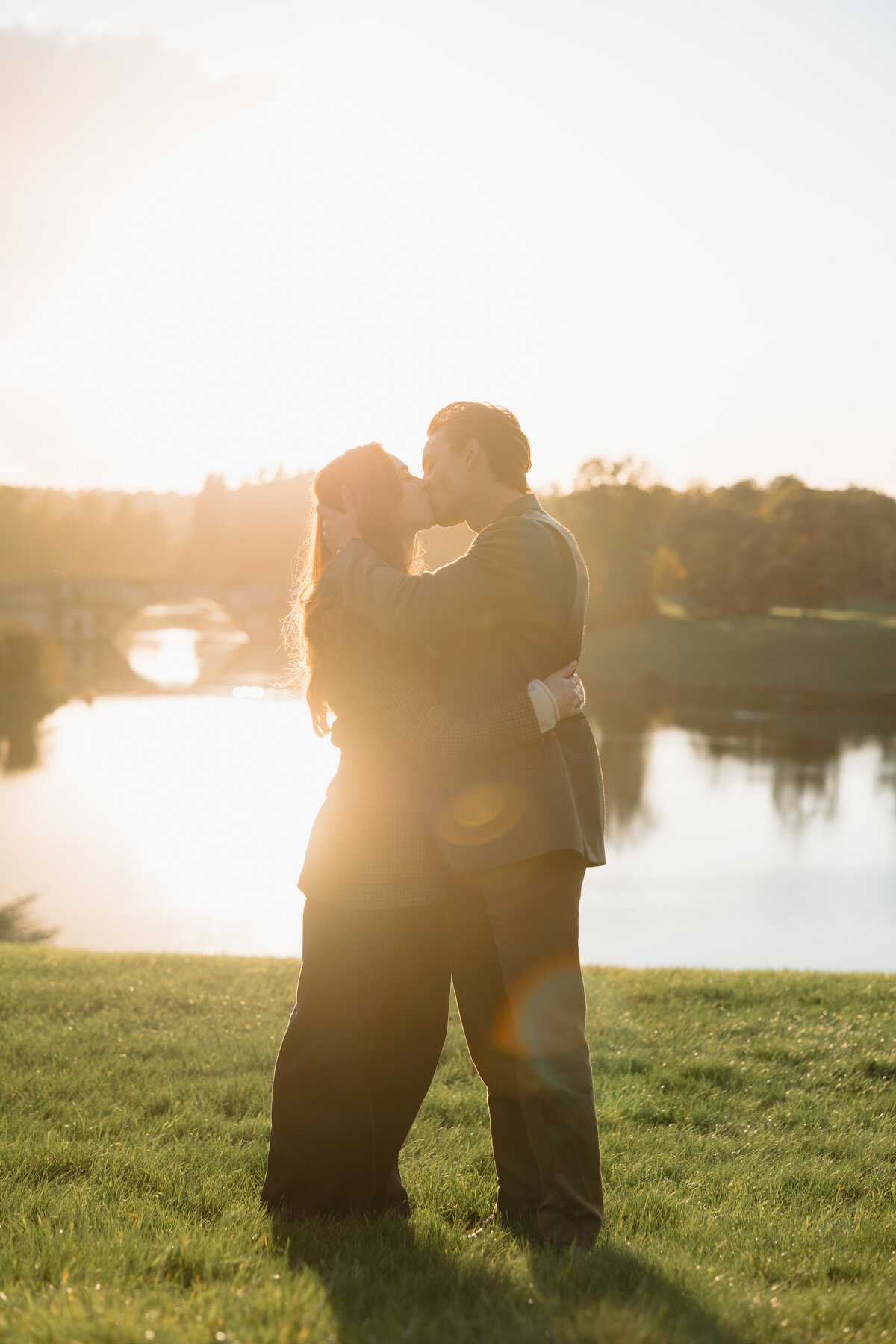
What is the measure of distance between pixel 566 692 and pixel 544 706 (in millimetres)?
90

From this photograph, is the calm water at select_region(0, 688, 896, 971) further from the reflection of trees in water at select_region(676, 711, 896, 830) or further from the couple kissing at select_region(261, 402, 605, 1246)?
the couple kissing at select_region(261, 402, 605, 1246)

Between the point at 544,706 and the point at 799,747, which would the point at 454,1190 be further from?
the point at 799,747

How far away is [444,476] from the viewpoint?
2.70 metres

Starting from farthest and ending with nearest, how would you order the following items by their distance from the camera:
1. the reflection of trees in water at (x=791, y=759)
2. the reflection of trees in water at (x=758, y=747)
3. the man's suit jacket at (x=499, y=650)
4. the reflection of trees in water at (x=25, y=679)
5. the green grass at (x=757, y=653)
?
1. the green grass at (x=757, y=653)
2. the reflection of trees in water at (x=25, y=679)
3. the reflection of trees in water at (x=791, y=759)
4. the reflection of trees in water at (x=758, y=747)
5. the man's suit jacket at (x=499, y=650)

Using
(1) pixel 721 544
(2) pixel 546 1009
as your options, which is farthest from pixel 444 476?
(1) pixel 721 544

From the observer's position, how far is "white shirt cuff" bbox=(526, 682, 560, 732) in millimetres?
2543

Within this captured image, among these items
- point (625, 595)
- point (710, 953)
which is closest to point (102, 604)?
point (625, 595)

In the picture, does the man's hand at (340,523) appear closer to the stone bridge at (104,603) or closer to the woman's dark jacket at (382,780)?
the woman's dark jacket at (382,780)

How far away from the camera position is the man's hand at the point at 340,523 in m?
2.76

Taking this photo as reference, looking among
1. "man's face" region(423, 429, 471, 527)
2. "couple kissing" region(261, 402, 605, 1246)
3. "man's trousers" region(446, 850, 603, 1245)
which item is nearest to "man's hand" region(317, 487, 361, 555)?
"couple kissing" region(261, 402, 605, 1246)

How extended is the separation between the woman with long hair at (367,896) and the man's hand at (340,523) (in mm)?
19

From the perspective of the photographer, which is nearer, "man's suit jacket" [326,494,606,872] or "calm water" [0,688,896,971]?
"man's suit jacket" [326,494,606,872]

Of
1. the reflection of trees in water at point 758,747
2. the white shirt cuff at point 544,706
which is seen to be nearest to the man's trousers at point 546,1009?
the white shirt cuff at point 544,706

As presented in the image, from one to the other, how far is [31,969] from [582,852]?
182 inches
